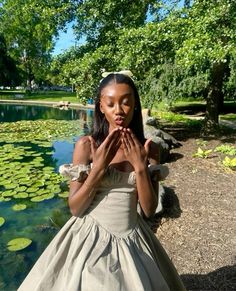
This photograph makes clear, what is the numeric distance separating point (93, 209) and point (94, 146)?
0.32 metres

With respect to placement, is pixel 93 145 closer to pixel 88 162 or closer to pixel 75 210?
pixel 88 162

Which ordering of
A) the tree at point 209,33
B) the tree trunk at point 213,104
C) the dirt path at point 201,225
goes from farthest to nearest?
1. the tree trunk at point 213,104
2. the tree at point 209,33
3. the dirt path at point 201,225

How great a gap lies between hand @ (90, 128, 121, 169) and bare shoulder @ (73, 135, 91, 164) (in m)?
0.11

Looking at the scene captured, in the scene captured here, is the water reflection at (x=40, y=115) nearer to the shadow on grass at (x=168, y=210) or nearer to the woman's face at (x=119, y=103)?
the shadow on grass at (x=168, y=210)

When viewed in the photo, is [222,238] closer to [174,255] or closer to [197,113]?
[174,255]

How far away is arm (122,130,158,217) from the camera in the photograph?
160 centimetres

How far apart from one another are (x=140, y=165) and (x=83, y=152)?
11.5 inches

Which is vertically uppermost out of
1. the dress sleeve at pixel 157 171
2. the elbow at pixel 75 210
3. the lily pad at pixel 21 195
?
the dress sleeve at pixel 157 171

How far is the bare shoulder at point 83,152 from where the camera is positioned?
1726 mm

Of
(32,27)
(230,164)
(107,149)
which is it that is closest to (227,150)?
(230,164)

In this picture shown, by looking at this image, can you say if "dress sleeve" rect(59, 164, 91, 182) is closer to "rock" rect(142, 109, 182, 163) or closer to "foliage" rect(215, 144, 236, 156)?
"rock" rect(142, 109, 182, 163)

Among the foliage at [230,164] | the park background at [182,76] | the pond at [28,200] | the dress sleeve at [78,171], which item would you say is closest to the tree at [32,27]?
the park background at [182,76]

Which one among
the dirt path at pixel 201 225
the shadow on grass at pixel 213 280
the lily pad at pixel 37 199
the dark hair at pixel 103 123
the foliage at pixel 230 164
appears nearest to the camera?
the dark hair at pixel 103 123

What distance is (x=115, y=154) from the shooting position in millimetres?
1655
